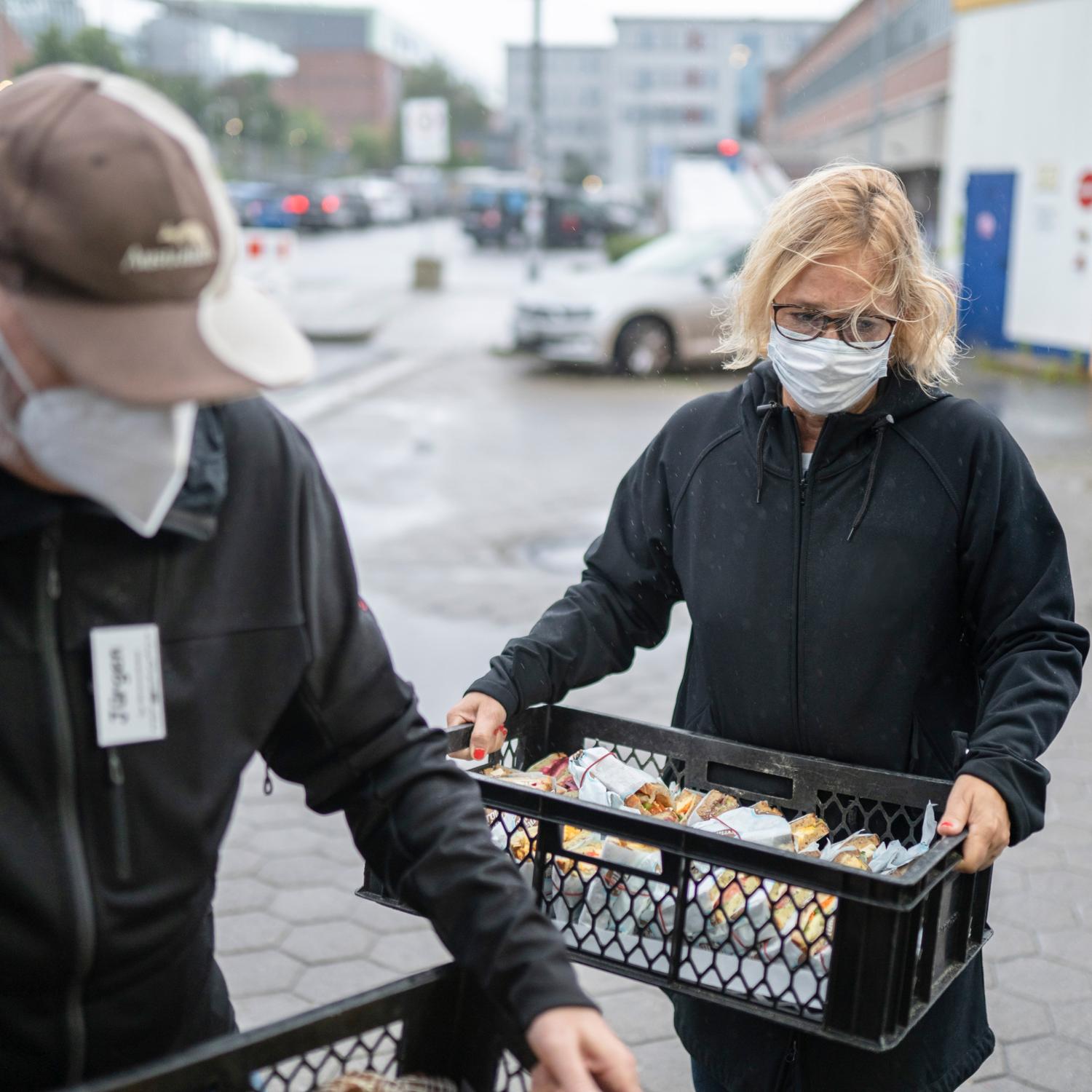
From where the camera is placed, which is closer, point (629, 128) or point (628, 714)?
point (628, 714)

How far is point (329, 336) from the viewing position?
1962 centimetres

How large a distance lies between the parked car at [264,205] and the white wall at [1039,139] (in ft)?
71.1

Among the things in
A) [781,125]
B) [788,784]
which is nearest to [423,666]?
[788,784]

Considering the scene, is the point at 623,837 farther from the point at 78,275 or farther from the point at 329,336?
the point at 329,336

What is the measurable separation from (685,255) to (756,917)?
51.3ft

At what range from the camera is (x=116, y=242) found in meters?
1.28

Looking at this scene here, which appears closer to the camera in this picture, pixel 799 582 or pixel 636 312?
pixel 799 582

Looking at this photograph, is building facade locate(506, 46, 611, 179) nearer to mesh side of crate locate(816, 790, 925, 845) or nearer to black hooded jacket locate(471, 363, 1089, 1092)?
black hooded jacket locate(471, 363, 1089, 1092)

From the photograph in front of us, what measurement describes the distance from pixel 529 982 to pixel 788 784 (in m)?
0.92

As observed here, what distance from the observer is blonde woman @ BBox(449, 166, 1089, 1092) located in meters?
2.21

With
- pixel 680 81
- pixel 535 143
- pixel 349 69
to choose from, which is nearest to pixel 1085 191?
pixel 535 143

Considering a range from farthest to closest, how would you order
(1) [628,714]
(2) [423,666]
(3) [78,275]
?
(2) [423,666], (1) [628,714], (3) [78,275]

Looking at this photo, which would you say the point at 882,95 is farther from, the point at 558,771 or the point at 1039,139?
the point at 558,771

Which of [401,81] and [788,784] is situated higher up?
[401,81]
